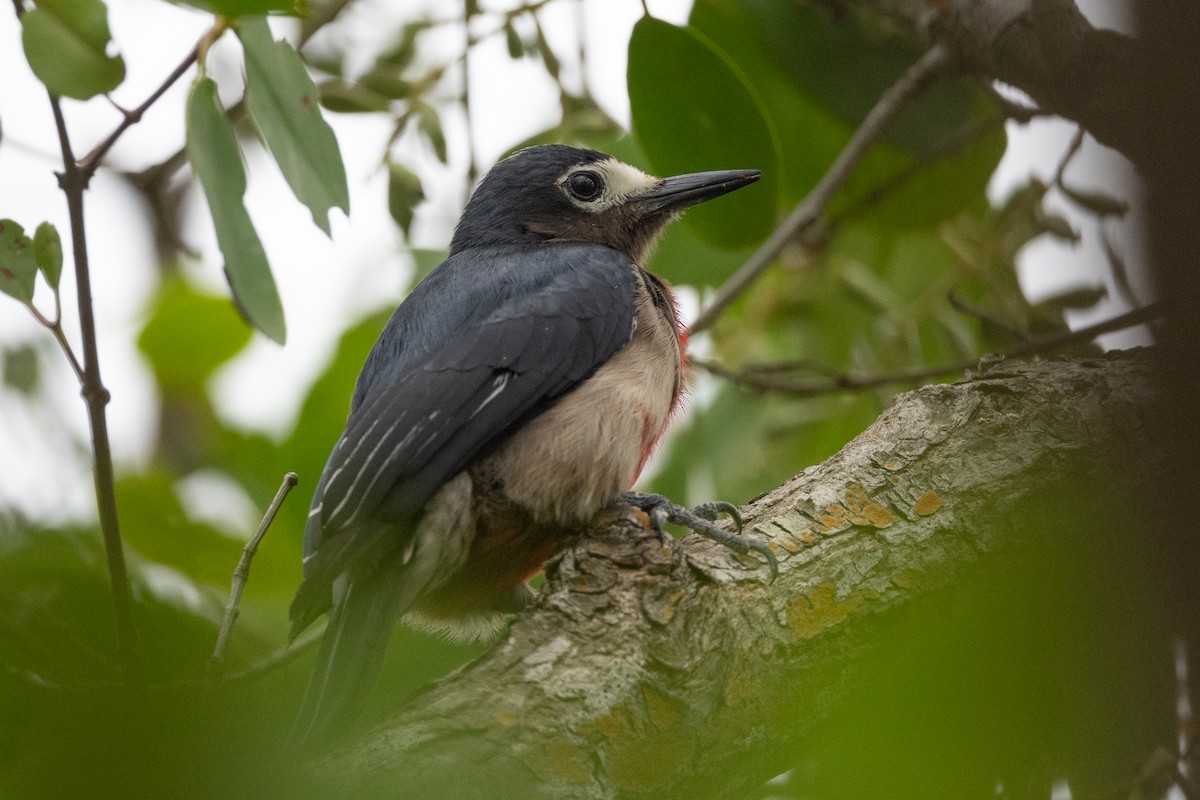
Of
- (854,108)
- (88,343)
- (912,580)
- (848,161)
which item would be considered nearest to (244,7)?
(88,343)

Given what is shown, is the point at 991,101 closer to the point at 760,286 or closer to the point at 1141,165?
the point at 760,286

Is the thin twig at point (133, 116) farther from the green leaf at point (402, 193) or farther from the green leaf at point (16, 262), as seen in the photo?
the green leaf at point (402, 193)

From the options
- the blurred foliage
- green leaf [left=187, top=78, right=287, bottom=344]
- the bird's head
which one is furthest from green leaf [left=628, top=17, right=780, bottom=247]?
green leaf [left=187, top=78, right=287, bottom=344]

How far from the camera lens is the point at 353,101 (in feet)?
12.1

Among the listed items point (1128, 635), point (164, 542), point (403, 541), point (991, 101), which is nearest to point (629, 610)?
point (403, 541)

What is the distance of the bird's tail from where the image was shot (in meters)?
2.56

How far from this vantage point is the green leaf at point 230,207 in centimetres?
236

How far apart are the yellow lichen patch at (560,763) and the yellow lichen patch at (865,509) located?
0.82 meters

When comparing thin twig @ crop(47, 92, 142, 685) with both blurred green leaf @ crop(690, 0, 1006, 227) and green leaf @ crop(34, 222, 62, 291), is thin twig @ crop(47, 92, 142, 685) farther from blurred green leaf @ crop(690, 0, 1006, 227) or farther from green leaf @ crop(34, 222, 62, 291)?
blurred green leaf @ crop(690, 0, 1006, 227)

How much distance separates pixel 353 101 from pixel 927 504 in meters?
2.16

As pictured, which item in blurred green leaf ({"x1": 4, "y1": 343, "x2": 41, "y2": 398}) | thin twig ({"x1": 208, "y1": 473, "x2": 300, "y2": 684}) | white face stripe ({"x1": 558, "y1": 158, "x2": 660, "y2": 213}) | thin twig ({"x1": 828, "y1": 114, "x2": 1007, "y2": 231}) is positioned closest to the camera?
thin twig ({"x1": 208, "y1": 473, "x2": 300, "y2": 684})

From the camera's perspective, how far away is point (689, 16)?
3998 millimetres

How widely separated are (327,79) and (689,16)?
1220mm

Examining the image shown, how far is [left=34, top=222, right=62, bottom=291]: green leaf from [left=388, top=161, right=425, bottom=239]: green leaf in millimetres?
1254
